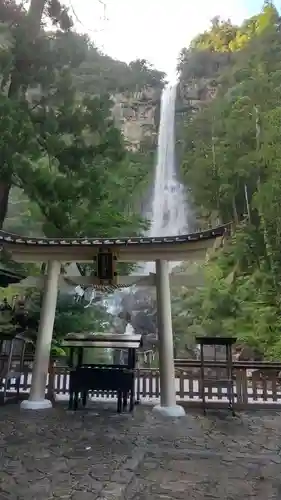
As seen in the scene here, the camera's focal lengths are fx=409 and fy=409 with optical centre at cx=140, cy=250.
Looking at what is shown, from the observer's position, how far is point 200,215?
62.7 feet

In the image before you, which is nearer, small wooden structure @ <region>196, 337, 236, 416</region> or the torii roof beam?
small wooden structure @ <region>196, 337, 236, 416</region>

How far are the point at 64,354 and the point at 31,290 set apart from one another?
1.52 metres

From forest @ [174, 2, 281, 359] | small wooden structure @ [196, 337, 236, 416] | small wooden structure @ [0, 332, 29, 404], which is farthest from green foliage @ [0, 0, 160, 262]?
forest @ [174, 2, 281, 359]

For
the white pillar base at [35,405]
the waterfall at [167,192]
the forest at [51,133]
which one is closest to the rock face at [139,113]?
the waterfall at [167,192]

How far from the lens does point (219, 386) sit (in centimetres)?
590

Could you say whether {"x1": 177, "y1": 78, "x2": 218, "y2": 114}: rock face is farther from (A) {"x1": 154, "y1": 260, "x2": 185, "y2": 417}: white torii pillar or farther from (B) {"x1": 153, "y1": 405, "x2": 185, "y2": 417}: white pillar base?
(B) {"x1": 153, "y1": 405, "x2": 185, "y2": 417}: white pillar base

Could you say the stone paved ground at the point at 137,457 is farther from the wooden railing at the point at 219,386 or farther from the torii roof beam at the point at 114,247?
the torii roof beam at the point at 114,247

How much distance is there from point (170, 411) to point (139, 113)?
21.7m

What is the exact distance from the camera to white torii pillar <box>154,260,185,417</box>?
577 centimetres

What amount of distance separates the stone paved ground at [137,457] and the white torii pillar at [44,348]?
14.7 inches

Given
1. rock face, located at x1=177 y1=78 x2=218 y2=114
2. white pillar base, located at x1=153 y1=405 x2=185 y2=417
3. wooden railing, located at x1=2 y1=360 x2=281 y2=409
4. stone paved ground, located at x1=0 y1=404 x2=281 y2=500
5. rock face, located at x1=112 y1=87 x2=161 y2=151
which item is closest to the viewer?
stone paved ground, located at x1=0 y1=404 x2=281 y2=500

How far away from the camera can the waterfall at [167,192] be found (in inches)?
778

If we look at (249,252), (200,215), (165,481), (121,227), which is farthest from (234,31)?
(165,481)

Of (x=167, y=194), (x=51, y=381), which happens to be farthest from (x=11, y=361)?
(x=167, y=194)
